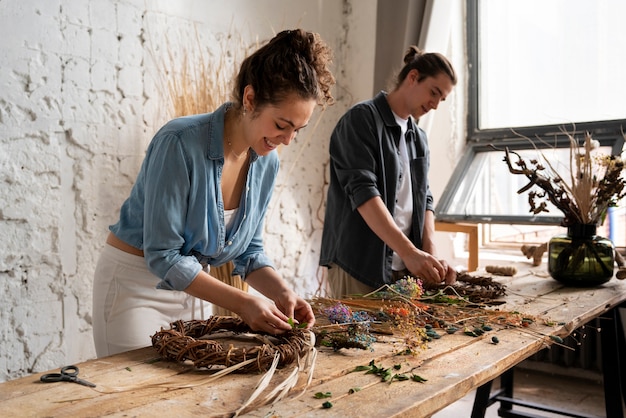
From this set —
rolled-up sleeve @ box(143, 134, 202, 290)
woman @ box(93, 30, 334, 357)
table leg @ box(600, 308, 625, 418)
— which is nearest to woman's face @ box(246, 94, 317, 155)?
woman @ box(93, 30, 334, 357)

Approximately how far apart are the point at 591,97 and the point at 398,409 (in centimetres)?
338

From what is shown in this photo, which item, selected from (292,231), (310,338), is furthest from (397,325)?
(292,231)

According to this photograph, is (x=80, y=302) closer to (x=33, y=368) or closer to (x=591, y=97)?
(x=33, y=368)

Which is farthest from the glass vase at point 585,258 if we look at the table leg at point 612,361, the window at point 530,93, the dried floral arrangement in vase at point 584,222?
the window at point 530,93

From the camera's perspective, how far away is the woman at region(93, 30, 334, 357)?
163 centimetres

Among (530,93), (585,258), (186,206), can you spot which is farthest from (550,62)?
(186,206)

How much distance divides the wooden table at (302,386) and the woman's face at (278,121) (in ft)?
1.95

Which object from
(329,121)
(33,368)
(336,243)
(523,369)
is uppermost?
(329,121)

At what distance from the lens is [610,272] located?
2648 millimetres

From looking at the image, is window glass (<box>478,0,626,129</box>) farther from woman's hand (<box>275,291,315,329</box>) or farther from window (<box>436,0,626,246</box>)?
woman's hand (<box>275,291,315,329</box>)

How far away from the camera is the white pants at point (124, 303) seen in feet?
6.08

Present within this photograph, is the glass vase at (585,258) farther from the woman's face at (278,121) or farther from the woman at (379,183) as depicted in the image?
the woman's face at (278,121)

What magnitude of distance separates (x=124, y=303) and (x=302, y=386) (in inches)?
30.8

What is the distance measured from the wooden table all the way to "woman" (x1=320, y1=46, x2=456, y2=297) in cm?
85
